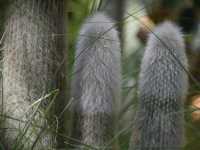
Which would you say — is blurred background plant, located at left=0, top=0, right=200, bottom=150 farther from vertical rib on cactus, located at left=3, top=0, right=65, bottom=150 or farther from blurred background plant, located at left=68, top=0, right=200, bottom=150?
vertical rib on cactus, located at left=3, top=0, right=65, bottom=150

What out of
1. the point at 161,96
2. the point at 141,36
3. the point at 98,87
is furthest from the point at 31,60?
the point at 141,36

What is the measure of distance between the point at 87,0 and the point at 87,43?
1.09 metres

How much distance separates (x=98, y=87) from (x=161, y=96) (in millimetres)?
248

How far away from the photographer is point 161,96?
260 centimetres

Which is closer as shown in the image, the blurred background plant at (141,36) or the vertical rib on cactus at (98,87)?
the vertical rib on cactus at (98,87)

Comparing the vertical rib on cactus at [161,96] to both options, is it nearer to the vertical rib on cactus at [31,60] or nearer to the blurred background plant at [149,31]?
the blurred background plant at [149,31]

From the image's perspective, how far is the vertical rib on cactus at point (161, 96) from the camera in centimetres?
260

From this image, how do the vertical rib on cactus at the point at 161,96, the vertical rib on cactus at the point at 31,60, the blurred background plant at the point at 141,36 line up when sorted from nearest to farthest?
the vertical rib on cactus at the point at 161,96
the vertical rib on cactus at the point at 31,60
the blurred background plant at the point at 141,36

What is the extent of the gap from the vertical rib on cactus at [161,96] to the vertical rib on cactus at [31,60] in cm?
39

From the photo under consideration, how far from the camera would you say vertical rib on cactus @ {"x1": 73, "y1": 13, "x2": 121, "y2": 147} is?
8.80 ft

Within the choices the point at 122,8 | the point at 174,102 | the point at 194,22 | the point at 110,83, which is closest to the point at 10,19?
the point at 110,83

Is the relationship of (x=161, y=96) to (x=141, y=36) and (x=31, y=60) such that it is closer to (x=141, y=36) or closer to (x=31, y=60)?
(x=31, y=60)

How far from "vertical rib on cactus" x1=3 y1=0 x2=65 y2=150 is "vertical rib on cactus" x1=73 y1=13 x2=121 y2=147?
154mm

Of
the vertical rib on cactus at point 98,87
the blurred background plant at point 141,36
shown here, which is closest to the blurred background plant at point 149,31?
the blurred background plant at point 141,36
